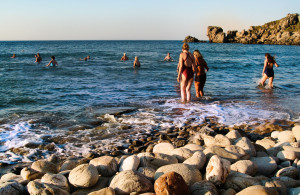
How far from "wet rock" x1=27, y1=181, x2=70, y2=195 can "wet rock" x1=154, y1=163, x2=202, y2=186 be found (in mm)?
1352

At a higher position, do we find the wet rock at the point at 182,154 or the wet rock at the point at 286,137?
the wet rock at the point at 182,154

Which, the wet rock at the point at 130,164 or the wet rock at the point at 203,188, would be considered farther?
the wet rock at the point at 130,164

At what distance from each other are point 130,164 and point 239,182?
5.46 ft

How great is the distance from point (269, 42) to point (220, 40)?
23620 mm

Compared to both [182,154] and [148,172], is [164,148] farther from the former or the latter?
[148,172]

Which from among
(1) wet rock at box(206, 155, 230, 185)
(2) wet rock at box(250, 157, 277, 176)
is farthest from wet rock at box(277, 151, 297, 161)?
(1) wet rock at box(206, 155, 230, 185)

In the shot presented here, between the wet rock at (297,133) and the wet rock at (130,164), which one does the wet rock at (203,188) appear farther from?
the wet rock at (297,133)

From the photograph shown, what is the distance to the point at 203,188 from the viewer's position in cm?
337

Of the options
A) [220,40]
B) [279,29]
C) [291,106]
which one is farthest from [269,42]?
[291,106]

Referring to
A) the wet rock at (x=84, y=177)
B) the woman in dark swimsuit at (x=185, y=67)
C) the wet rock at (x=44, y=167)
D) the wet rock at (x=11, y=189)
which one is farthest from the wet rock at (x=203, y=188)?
the woman in dark swimsuit at (x=185, y=67)

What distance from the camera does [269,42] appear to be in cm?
9731

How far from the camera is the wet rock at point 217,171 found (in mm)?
3614

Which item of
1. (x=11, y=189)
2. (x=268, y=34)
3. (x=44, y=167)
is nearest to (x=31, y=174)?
(x=44, y=167)

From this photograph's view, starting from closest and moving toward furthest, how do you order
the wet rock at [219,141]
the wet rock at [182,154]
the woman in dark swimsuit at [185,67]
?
the wet rock at [182,154] < the wet rock at [219,141] < the woman in dark swimsuit at [185,67]
